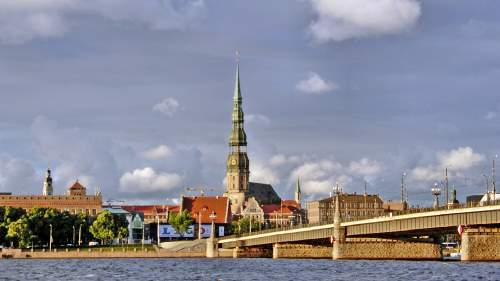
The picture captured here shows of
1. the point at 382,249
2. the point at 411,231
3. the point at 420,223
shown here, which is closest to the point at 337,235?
the point at 382,249

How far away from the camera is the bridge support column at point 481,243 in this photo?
148250 millimetres

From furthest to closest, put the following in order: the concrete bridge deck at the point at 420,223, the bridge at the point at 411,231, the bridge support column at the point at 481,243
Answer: the bridge support column at the point at 481,243, the bridge at the point at 411,231, the concrete bridge deck at the point at 420,223

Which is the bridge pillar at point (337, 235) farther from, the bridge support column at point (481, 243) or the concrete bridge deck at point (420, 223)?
the bridge support column at point (481, 243)

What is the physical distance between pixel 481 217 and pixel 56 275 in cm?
5830

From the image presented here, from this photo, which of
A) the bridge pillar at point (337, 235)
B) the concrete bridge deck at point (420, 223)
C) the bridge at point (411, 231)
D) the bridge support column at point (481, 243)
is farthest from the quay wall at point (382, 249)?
the bridge support column at point (481, 243)

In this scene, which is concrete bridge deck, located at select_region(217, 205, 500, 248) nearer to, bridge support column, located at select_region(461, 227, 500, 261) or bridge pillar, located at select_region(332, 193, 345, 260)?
bridge pillar, located at select_region(332, 193, 345, 260)

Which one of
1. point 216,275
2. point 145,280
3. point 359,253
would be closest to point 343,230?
point 359,253

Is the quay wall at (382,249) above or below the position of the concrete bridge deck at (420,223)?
below

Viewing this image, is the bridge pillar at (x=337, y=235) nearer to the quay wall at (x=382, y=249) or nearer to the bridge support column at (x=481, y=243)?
the quay wall at (x=382, y=249)

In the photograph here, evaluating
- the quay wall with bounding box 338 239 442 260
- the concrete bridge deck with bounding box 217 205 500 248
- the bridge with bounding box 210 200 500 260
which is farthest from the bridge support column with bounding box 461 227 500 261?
the quay wall with bounding box 338 239 442 260

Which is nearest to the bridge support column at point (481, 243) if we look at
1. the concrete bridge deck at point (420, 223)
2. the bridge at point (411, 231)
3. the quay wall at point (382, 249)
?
the bridge at point (411, 231)

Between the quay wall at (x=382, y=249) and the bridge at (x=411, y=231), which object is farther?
the quay wall at (x=382, y=249)

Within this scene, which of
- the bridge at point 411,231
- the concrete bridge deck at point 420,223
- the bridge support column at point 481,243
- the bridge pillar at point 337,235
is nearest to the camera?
the concrete bridge deck at point 420,223

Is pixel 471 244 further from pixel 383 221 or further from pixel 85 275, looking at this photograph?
pixel 85 275
